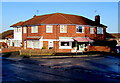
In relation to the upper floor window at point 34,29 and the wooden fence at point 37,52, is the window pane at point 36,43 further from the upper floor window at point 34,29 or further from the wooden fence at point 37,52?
the wooden fence at point 37,52

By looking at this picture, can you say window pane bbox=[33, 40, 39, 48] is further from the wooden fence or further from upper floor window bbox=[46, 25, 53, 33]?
the wooden fence

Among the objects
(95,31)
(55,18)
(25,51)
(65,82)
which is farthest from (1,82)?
(95,31)

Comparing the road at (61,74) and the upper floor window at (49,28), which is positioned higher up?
the upper floor window at (49,28)

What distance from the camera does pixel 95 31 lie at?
138ft

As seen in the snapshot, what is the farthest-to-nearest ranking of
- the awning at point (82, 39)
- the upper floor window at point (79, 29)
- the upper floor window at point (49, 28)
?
the upper floor window at point (79, 29) < the upper floor window at point (49, 28) < the awning at point (82, 39)

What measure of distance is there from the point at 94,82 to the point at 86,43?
27.6m

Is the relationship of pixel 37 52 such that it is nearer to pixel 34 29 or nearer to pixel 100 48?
pixel 34 29

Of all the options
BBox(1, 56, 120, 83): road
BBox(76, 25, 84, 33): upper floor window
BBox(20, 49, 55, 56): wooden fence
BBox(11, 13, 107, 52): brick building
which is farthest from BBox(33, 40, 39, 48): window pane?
BBox(1, 56, 120, 83): road

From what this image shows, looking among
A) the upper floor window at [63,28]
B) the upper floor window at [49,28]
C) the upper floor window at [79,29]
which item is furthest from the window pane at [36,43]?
the upper floor window at [79,29]

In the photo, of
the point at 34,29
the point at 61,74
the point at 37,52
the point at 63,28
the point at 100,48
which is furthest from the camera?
the point at 34,29

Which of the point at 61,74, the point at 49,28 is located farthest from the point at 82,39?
Result: the point at 61,74

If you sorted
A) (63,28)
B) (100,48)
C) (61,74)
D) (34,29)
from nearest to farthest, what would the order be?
1. (61,74)
2. (100,48)
3. (63,28)
4. (34,29)

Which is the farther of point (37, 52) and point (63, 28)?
point (63, 28)

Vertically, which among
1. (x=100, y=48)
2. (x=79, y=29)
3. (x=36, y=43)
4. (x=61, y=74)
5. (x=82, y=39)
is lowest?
(x=61, y=74)
